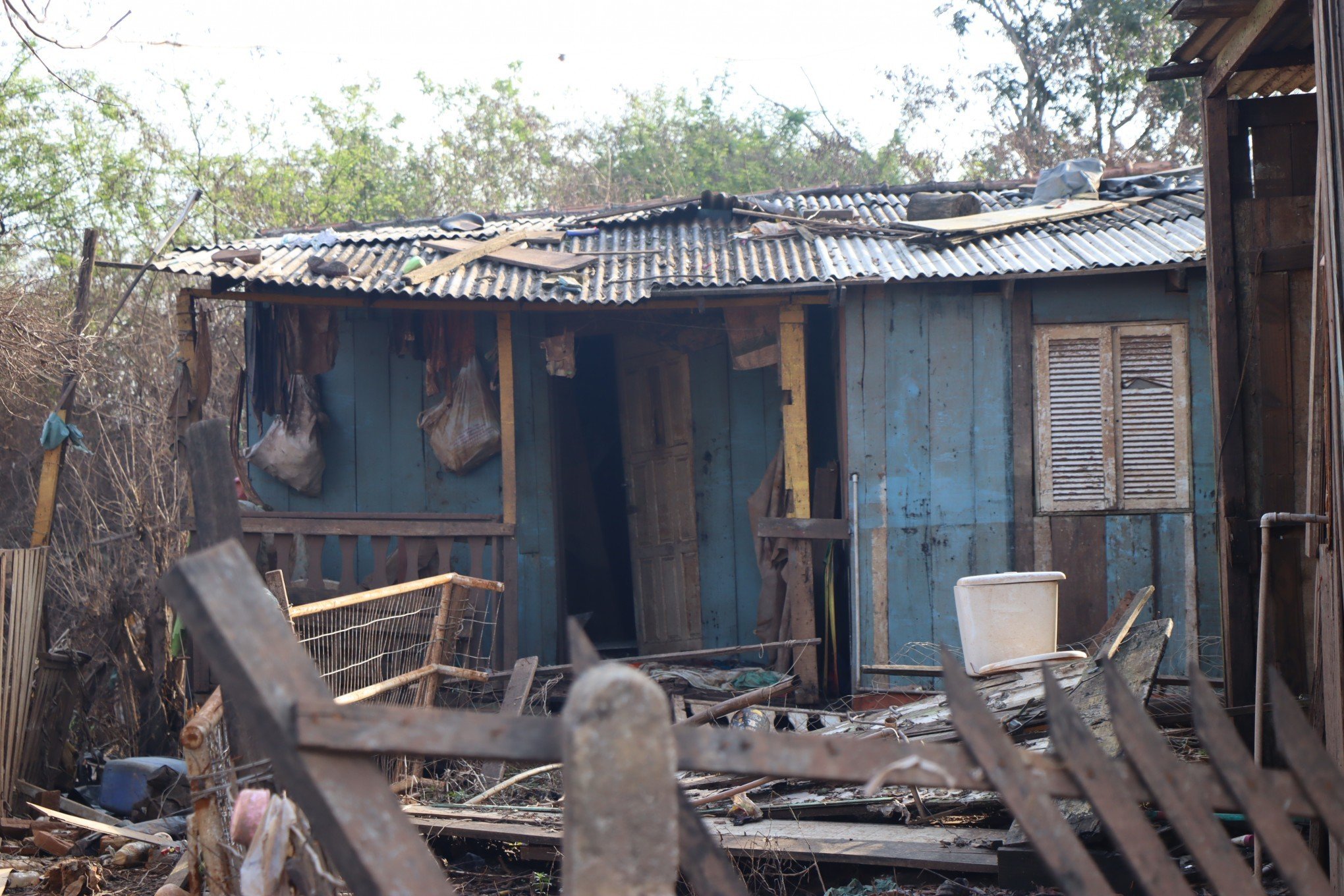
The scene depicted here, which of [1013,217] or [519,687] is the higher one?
[1013,217]

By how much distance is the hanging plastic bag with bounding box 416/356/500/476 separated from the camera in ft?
30.4

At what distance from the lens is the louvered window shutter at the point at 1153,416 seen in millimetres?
8602

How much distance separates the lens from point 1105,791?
2020 millimetres

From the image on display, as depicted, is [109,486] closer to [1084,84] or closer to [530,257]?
[530,257]

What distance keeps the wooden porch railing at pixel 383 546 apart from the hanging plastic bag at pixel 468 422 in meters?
0.62

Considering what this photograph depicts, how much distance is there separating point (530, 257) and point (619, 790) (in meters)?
8.15

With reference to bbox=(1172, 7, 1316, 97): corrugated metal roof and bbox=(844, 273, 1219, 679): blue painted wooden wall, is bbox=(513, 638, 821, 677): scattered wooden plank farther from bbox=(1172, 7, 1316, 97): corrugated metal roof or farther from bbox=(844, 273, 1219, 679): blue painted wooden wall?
bbox=(1172, 7, 1316, 97): corrugated metal roof

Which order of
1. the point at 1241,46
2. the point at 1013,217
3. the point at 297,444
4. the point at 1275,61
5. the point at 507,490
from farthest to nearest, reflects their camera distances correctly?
the point at 1013,217, the point at 297,444, the point at 507,490, the point at 1275,61, the point at 1241,46

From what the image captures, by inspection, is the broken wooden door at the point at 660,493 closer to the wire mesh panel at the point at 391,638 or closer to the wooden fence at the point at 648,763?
the wire mesh panel at the point at 391,638

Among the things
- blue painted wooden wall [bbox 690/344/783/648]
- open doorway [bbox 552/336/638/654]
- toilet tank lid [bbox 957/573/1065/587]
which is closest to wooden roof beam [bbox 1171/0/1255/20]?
toilet tank lid [bbox 957/573/1065/587]

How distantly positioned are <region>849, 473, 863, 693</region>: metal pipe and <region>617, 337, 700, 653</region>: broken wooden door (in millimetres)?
1639

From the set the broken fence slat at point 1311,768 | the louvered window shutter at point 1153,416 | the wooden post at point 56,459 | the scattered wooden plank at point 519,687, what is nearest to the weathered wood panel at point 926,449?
the louvered window shutter at point 1153,416

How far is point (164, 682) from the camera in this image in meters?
9.62

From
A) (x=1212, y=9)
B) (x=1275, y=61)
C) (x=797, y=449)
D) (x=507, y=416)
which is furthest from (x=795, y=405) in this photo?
(x=1212, y=9)
